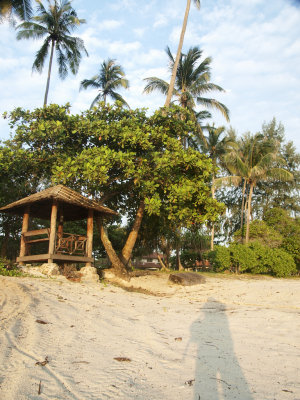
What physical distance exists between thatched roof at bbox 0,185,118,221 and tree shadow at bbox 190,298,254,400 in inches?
261

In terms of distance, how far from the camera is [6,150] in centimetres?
1284

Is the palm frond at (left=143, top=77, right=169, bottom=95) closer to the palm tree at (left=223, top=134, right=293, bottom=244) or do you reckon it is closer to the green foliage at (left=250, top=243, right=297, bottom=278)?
the palm tree at (left=223, top=134, right=293, bottom=244)

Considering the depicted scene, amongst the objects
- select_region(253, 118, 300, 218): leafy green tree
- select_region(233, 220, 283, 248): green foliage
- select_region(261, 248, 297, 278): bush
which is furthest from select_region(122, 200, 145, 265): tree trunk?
select_region(253, 118, 300, 218): leafy green tree

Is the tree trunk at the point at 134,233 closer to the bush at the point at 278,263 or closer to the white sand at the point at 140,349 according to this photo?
the white sand at the point at 140,349

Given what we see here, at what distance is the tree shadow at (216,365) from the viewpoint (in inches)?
120

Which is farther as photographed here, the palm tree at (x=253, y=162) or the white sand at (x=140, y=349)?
the palm tree at (x=253, y=162)

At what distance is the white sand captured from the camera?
3.02 m

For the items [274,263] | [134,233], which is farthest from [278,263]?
[134,233]

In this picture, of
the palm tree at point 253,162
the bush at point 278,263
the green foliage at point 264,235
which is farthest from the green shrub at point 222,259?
the green foliage at point 264,235

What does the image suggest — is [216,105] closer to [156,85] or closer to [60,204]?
[156,85]

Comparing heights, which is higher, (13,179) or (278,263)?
(13,179)


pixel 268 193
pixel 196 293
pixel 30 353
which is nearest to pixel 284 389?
pixel 30 353

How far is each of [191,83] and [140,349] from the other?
2166cm

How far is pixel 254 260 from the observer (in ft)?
60.2
